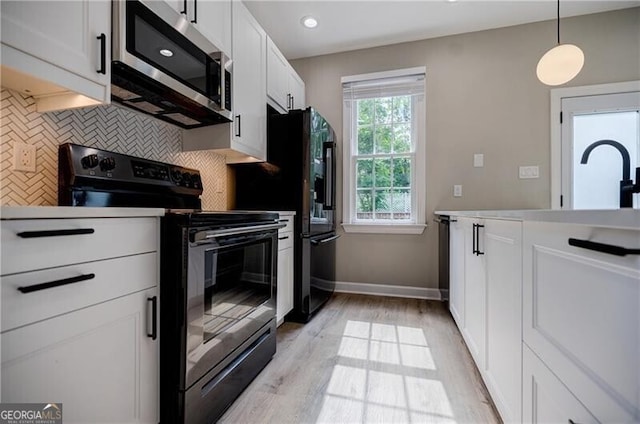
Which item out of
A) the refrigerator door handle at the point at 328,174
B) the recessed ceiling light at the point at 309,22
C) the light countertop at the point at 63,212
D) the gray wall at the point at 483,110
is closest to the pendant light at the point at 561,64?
the gray wall at the point at 483,110

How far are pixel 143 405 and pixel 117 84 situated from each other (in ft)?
4.48

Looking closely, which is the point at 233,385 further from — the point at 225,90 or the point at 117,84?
the point at 225,90

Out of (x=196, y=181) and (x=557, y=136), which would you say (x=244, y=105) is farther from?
(x=557, y=136)

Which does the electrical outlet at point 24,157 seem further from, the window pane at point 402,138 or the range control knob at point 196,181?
the window pane at point 402,138

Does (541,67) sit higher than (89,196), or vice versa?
(541,67)

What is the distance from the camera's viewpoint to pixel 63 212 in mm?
772

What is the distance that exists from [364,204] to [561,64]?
1976mm

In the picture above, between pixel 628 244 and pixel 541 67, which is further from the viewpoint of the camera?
pixel 541 67

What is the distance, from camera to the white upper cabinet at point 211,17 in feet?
5.07

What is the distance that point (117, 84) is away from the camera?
53.2 inches

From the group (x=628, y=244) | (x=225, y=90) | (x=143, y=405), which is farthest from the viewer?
(x=225, y=90)

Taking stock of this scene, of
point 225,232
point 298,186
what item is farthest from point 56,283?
point 298,186

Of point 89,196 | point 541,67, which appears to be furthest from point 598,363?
point 541,67

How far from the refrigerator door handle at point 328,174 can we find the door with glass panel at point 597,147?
218 cm
